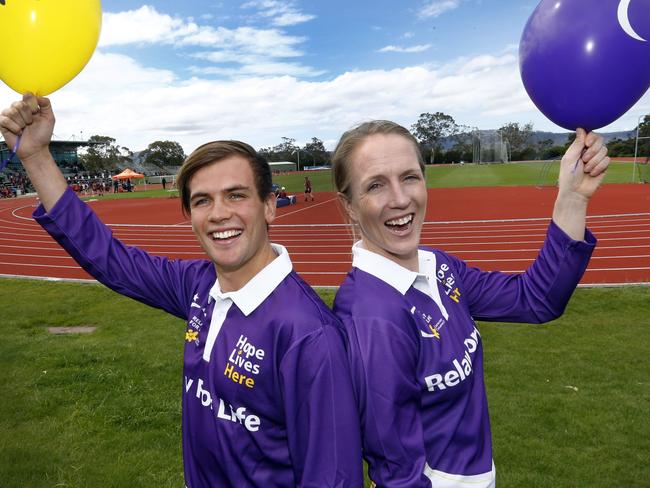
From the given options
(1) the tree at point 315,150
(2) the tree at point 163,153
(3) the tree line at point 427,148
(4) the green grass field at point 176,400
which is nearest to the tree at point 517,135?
(3) the tree line at point 427,148

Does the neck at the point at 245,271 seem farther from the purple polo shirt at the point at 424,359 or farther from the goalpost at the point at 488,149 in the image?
the goalpost at the point at 488,149

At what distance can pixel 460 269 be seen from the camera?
→ 6.19ft

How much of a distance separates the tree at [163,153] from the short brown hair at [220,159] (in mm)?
92139

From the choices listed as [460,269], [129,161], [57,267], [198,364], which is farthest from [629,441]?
[129,161]

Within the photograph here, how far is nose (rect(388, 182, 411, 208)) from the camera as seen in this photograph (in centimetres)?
152

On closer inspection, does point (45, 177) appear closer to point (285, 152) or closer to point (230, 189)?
point (230, 189)

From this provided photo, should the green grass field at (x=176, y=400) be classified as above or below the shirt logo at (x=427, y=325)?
below

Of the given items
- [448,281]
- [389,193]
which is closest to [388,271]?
[389,193]

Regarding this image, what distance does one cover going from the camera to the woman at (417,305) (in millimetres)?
1306

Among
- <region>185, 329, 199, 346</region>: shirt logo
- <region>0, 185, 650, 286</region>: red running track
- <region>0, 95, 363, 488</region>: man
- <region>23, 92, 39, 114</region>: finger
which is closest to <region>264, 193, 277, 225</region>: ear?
<region>0, 95, 363, 488</region>: man

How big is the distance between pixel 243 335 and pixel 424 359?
0.51 metres

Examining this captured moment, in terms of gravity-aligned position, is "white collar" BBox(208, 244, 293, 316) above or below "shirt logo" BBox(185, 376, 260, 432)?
above

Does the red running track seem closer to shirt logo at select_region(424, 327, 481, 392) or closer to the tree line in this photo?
shirt logo at select_region(424, 327, 481, 392)

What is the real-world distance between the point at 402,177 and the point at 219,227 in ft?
1.90
